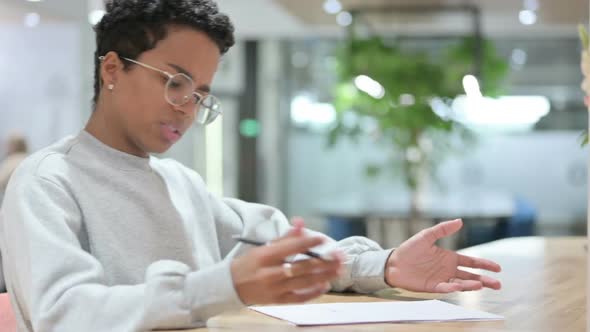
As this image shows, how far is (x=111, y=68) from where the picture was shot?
4.83 ft

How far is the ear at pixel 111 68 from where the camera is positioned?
147cm

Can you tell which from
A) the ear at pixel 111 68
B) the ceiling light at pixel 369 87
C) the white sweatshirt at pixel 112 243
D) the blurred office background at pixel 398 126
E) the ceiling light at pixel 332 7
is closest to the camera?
the white sweatshirt at pixel 112 243

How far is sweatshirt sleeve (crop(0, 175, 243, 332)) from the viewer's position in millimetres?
1188

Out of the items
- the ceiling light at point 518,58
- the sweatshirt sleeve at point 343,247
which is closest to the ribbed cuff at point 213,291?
the sweatshirt sleeve at point 343,247

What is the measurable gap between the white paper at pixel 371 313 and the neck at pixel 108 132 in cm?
34

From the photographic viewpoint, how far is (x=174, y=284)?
1197 mm

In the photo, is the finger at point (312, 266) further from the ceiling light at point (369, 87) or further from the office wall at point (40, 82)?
the ceiling light at point (369, 87)

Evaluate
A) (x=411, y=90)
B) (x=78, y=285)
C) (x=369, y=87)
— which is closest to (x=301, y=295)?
(x=78, y=285)

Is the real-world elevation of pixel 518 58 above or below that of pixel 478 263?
above

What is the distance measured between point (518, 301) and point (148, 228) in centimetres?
71

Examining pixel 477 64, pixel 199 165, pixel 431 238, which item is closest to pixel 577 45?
pixel 477 64

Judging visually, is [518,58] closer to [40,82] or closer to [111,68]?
[40,82]

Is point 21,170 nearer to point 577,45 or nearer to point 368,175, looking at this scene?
point 368,175

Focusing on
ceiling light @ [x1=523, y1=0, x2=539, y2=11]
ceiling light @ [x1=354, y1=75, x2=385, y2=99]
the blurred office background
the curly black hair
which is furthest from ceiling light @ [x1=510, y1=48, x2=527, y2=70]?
the curly black hair
